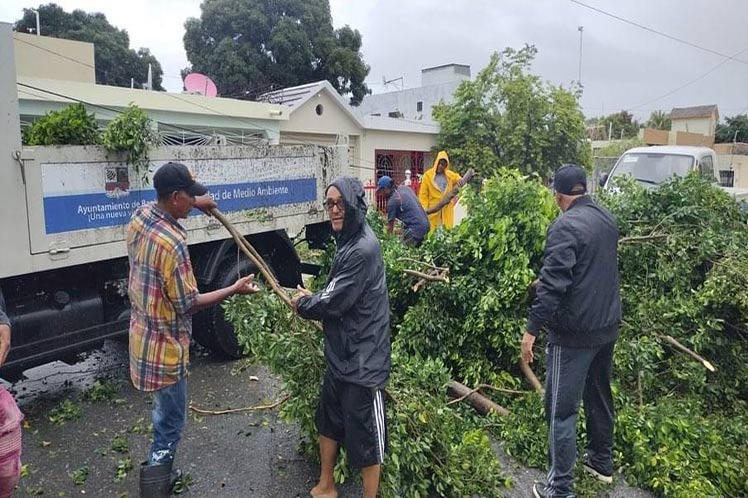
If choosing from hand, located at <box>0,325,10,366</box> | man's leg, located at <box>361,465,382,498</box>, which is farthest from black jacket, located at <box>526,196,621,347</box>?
hand, located at <box>0,325,10,366</box>

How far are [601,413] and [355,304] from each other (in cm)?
178

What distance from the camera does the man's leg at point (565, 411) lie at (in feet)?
10.6

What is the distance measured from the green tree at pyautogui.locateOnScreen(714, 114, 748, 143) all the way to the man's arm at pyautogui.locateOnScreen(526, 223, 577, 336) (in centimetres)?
5178

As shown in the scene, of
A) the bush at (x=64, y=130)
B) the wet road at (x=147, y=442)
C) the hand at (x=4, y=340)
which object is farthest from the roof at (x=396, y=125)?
the hand at (x=4, y=340)

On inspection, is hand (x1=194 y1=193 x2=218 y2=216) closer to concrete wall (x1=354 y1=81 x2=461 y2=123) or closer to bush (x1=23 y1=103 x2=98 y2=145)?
bush (x1=23 y1=103 x2=98 y2=145)

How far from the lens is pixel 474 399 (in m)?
4.34

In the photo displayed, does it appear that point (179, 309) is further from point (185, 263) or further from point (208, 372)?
point (208, 372)

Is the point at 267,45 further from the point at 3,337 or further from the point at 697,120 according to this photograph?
the point at 697,120

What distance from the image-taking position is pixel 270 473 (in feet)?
11.9

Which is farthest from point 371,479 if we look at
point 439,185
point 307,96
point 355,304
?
point 307,96

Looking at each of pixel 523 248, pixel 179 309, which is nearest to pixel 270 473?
pixel 179 309

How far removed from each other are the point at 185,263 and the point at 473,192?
299 centimetres

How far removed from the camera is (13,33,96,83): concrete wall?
1510 cm

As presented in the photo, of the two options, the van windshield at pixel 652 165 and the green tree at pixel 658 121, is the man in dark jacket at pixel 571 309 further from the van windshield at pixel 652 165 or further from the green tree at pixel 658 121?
the green tree at pixel 658 121
